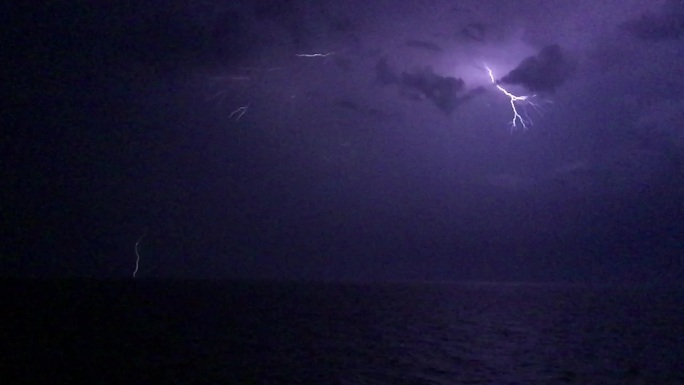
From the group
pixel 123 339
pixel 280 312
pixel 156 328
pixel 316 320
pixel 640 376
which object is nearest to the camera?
pixel 640 376

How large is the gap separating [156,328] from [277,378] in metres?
22.9

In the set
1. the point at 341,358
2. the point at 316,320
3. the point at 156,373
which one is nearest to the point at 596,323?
the point at 316,320

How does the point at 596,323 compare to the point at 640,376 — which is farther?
the point at 596,323

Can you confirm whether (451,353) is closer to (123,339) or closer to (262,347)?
(262,347)

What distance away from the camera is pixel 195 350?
35562mm

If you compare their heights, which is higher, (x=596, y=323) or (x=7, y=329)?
(x=596, y=323)

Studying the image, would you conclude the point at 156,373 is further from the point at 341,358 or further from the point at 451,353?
the point at 451,353

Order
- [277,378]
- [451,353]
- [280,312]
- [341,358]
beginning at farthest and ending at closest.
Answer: [280,312], [451,353], [341,358], [277,378]

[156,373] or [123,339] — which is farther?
[123,339]

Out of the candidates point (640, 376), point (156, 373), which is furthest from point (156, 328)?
point (640, 376)

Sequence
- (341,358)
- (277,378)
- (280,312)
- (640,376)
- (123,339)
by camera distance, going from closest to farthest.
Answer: (277,378) → (640,376) → (341,358) → (123,339) → (280,312)

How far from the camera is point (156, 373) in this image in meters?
27.7

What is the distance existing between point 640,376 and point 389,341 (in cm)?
1604

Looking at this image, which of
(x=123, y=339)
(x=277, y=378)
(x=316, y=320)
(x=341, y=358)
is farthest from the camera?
(x=316, y=320)
